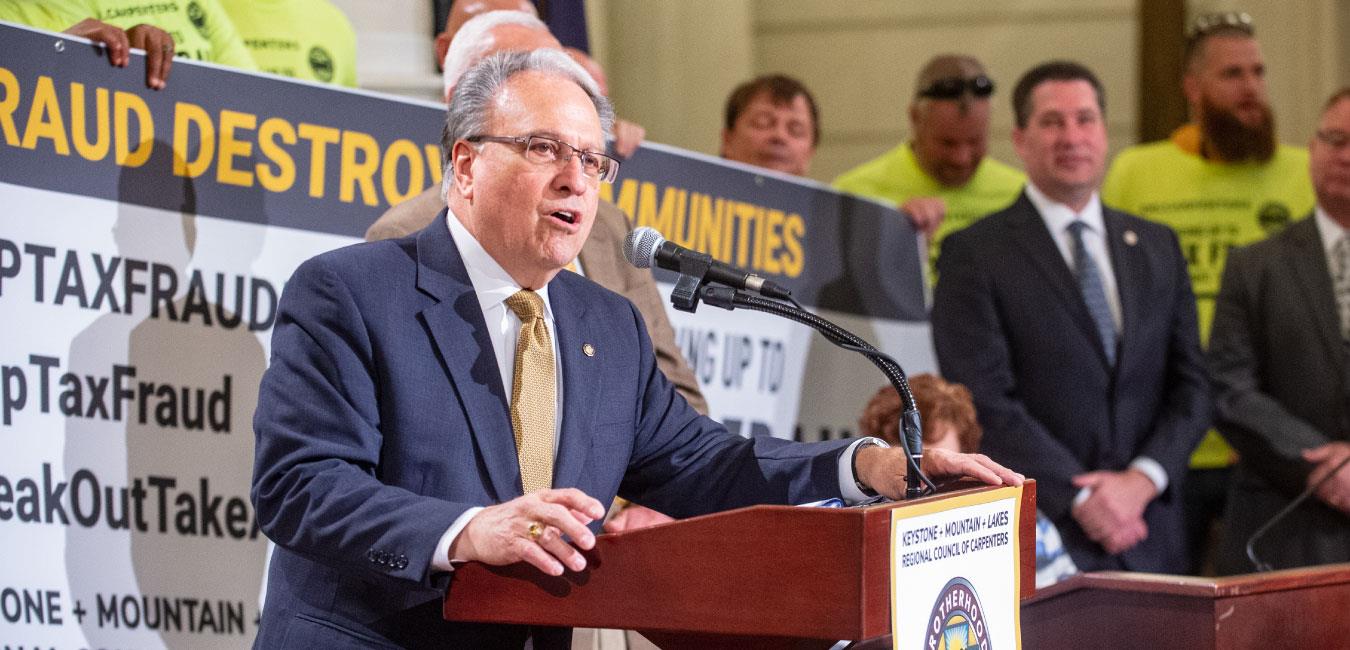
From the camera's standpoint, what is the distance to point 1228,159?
5.41 metres

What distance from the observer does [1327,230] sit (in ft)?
16.0

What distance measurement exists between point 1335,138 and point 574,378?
335cm

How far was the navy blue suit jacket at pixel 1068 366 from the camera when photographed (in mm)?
4457

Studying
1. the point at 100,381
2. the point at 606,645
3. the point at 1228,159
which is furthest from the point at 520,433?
the point at 1228,159

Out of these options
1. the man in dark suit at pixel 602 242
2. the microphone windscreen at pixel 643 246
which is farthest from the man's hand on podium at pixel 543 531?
the man in dark suit at pixel 602 242

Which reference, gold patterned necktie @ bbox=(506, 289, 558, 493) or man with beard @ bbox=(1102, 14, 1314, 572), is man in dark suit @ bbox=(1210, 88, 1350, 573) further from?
gold patterned necktie @ bbox=(506, 289, 558, 493)

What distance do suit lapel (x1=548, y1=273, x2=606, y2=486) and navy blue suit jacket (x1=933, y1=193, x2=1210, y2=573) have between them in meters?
2.25

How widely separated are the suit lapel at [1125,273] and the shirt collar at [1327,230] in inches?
23.8

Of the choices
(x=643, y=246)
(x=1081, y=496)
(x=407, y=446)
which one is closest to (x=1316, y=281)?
(x=1081, y=496)

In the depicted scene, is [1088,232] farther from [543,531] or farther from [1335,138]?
[543,531]

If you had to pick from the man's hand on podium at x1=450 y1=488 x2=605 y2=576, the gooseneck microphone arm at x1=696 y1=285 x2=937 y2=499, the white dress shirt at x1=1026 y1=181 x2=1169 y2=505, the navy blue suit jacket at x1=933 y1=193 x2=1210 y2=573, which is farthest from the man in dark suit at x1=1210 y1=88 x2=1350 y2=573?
the man's hand on podium at x1=450 y1=488 x2=605 y2=576

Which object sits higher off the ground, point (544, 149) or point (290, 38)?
point (290, 38)

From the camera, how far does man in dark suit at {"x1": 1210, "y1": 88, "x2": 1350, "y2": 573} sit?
4.66 metres

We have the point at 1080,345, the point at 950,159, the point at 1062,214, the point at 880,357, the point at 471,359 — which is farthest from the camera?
the point at 950,159
